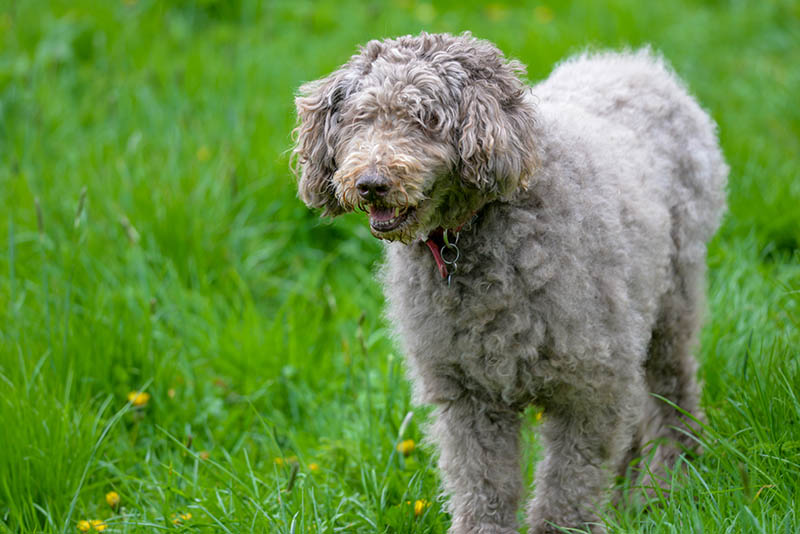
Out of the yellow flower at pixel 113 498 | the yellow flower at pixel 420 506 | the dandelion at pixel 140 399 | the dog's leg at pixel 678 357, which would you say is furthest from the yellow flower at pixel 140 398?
the dog's leg at pixel 678 357

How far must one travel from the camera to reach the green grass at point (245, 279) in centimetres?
340

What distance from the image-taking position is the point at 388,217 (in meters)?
2.79

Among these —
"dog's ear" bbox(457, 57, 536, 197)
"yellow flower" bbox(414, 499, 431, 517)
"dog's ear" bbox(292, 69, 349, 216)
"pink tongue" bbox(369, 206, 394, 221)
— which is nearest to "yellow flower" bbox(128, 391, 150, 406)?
"yellow flower" bbox(414, 499, 431, 517)

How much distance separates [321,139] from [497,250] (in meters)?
0.66

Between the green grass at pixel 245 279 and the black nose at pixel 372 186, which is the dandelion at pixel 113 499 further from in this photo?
the black nose at pixel 372 186

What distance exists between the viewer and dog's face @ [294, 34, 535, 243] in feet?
9.04

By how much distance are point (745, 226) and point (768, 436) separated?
7.16 feet

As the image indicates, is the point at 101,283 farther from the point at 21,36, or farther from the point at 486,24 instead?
the point at 486,24

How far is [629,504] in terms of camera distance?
3320mm

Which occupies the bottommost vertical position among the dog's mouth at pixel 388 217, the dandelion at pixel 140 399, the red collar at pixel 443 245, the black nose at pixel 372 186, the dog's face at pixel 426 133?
the dandelion at pixel 140 399

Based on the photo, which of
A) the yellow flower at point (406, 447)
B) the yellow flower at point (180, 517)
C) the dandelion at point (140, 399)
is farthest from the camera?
the dandelion at point (140, 399)

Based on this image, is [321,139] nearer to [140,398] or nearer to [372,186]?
[372,186]

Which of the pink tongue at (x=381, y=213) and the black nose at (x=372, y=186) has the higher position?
the black nose at (x=372, y=186)

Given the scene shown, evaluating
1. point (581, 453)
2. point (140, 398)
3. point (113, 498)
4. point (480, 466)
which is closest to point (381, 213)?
point (480, 466)
